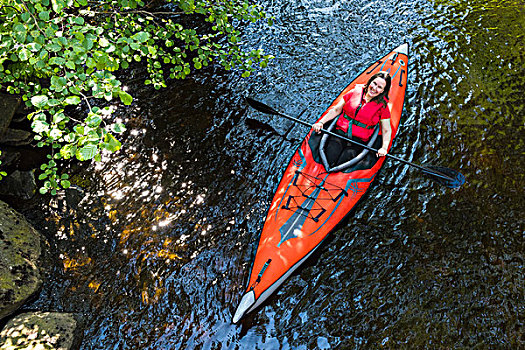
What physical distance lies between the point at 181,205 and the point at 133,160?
96 centimetres

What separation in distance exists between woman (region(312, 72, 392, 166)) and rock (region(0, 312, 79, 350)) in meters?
3.28

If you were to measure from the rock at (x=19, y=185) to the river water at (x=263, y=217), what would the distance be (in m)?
0.28

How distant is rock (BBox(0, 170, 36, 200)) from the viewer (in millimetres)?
4176

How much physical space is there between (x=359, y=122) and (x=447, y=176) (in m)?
1.27

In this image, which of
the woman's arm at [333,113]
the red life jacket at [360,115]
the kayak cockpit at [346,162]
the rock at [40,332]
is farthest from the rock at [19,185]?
the red life jacket at [360,115]

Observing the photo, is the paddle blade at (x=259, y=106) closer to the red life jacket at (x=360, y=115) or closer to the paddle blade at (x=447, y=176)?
the red life jacket at (x=360, y=115)

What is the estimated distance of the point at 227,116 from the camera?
5.32 metres

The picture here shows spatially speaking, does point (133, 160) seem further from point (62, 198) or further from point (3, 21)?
point (3, 21)

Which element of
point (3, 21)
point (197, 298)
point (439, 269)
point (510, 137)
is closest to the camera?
point (3, 21)

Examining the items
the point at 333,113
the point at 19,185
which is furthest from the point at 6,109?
the point at 333,113

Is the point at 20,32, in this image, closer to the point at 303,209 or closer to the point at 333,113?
the point at 303,209

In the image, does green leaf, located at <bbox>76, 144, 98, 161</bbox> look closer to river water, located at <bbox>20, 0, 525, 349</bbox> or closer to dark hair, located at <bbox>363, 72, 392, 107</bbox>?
river water, located at <bbox>20, 0, 525, 349</bbox>

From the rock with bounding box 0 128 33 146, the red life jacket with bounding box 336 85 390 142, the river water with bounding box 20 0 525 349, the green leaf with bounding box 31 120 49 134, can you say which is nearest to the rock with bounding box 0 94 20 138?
the rock with bounding box 0 128 33 146

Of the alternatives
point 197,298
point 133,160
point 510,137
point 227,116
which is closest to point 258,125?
point 227,116
